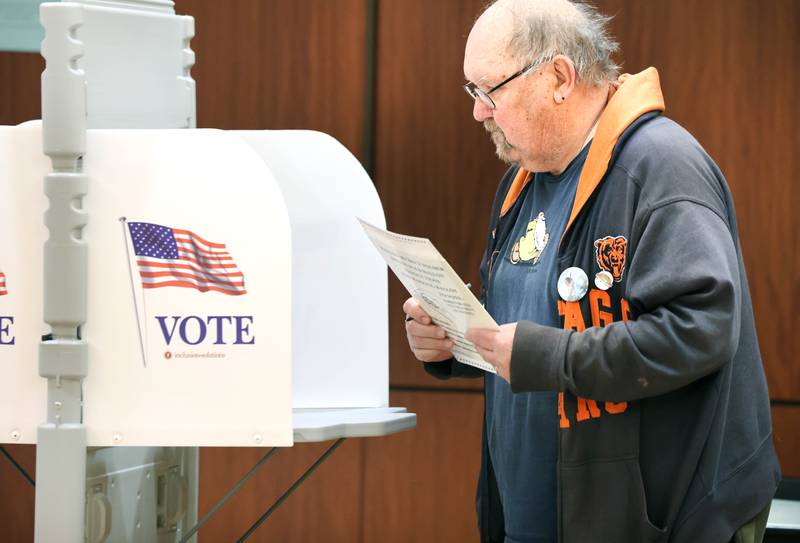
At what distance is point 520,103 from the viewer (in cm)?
167

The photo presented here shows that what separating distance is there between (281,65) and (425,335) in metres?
1.71

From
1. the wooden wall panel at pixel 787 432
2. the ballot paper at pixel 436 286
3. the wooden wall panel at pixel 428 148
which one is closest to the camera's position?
the ballot paper at pixel 436 286

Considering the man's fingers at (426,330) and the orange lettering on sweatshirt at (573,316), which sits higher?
the orange lettering on sweatshirt at (573,316)

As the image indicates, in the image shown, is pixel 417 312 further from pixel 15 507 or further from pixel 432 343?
pixel 15 507

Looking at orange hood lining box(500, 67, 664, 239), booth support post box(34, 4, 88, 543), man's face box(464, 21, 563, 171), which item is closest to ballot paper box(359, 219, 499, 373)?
orange hood lining box(500, 67, 664, 239)

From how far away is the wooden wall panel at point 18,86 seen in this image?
130 inches

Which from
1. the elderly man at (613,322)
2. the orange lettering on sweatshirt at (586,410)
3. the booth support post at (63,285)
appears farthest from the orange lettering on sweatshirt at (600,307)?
the booth support post at (63,285)

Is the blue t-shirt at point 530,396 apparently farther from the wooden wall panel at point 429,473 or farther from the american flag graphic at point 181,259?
the wooden wall panel at point 429,473

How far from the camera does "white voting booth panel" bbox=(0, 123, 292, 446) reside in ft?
4.88

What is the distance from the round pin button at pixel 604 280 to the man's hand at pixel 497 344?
146mm

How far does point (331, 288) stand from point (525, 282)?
408mm

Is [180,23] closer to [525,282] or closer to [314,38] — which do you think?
[525,282]

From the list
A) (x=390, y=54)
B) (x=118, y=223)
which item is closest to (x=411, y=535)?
(x=390, y=54)

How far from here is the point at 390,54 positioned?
10.5 ft
